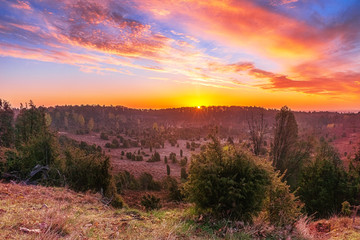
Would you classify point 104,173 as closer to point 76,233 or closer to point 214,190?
point 214,190

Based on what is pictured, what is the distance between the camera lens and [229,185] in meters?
7.16

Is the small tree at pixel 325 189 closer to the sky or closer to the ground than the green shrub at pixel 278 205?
closer to the ground

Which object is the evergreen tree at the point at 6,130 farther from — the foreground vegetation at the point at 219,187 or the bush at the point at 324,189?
the bush at the point at 324,189

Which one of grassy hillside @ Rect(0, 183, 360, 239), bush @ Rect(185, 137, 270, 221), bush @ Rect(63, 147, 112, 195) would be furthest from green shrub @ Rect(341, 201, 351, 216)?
bush @ Rect(63, 147, 112, 195)

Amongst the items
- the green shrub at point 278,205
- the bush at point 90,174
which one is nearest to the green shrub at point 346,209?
the green shrub at point 278,205

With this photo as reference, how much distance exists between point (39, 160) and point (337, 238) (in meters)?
18.1

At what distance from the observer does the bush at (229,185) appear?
7.13 metres

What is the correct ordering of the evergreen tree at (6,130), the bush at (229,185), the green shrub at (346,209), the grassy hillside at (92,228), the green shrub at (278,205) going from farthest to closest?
the evergreen tree at (6,130) → the green shrub at (346,209) → the green shrub at (278,205) → the bush at (229,185) → the grassy hillside at (92,228)

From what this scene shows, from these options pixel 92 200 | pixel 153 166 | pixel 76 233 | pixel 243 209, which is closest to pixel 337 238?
pixel 243 209

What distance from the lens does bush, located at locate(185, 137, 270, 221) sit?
7.13 metres

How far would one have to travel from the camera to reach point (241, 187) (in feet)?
23.3

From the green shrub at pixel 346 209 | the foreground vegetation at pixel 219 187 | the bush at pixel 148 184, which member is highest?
the foreground vegetation at pixel 219 187

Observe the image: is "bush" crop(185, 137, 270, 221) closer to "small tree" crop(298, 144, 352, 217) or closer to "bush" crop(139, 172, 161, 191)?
"small tree" crop(298, 144, 352, 217)

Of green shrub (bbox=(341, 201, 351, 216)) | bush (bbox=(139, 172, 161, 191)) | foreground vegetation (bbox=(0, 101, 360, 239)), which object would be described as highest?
foreground vegetation (bbox=(0, 101, 360, 239))
